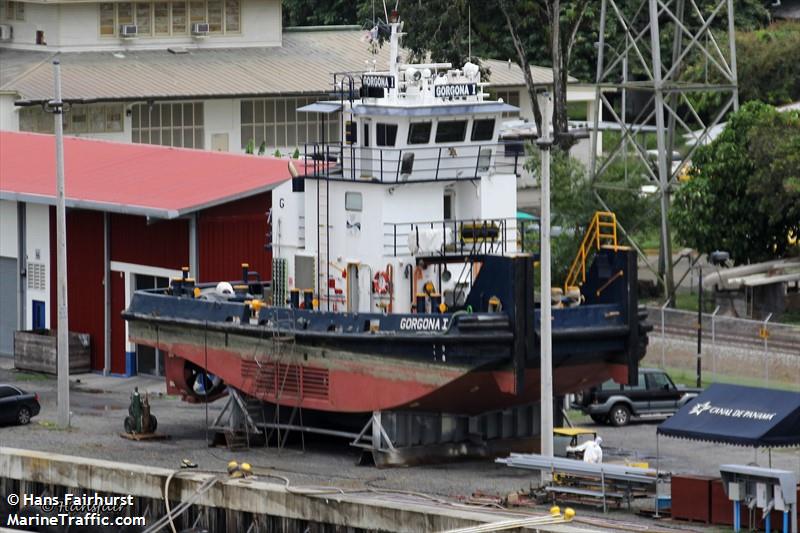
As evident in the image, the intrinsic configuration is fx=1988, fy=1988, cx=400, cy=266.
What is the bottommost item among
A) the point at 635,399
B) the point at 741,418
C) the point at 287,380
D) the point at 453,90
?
the point at 635,399

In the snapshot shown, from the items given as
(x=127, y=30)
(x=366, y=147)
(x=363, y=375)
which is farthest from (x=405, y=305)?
(x=127, y=30)

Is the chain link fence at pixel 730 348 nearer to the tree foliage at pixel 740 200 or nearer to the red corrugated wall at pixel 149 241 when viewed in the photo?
the tree foliage at pixel 740 200

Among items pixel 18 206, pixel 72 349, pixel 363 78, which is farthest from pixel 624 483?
pixel 18 206

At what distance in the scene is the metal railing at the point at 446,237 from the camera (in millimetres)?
37031

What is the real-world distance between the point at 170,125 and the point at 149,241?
24810mm

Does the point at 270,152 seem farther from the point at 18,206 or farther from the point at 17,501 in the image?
the point at 17,501

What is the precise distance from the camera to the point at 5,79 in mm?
71625

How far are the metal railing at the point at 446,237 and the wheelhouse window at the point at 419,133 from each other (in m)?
1.68

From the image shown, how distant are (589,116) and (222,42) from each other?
19206mm

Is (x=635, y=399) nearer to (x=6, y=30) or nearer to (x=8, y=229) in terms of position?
(x=8, y=229)

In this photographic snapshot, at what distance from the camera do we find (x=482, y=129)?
127 feet

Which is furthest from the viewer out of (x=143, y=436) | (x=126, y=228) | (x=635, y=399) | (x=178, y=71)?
(x=178, y=71)

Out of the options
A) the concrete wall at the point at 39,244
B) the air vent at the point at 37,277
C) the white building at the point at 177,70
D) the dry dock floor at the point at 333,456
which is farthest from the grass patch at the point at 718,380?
the white building at the point at 177,70

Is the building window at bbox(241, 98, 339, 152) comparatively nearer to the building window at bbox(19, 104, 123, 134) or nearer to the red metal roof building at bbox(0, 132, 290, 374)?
the building window at bbox(19, 104, 123, 134)
